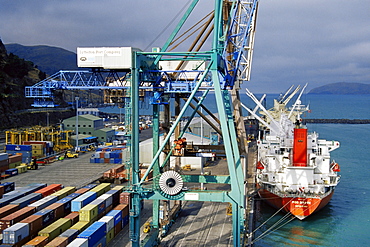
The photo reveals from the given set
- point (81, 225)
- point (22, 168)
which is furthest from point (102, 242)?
point (22, 168)

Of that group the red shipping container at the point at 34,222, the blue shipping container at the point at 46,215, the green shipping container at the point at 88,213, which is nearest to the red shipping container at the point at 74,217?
the green shipping container at the point at 88,213

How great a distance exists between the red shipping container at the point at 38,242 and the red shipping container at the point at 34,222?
1.48 metres

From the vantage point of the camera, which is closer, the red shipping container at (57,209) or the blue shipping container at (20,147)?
the red shipping container at (57,209)

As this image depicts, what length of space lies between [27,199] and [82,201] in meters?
5.04

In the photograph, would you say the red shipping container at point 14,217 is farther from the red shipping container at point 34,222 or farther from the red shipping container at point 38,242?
the red shipping container at point 38,242

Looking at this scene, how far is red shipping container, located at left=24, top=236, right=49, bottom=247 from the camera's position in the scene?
69.0 ft

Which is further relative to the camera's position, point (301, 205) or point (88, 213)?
point (301, 205)

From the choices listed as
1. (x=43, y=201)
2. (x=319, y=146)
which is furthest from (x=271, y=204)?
(x=43, y=201)

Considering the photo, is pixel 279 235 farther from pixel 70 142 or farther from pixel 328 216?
pixel 70 142

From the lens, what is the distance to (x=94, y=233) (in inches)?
853

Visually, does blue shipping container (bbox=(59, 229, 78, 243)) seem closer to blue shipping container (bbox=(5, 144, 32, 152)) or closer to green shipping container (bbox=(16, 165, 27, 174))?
green shipping container (bbox=(16, 165, 27, 174))

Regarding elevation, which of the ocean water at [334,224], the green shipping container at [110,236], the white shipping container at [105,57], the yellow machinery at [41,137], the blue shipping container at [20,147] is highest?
the white shipping container at [105,57]

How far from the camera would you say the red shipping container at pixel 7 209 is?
1005 inches

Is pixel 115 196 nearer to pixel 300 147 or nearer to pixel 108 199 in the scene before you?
pixel 108 199
